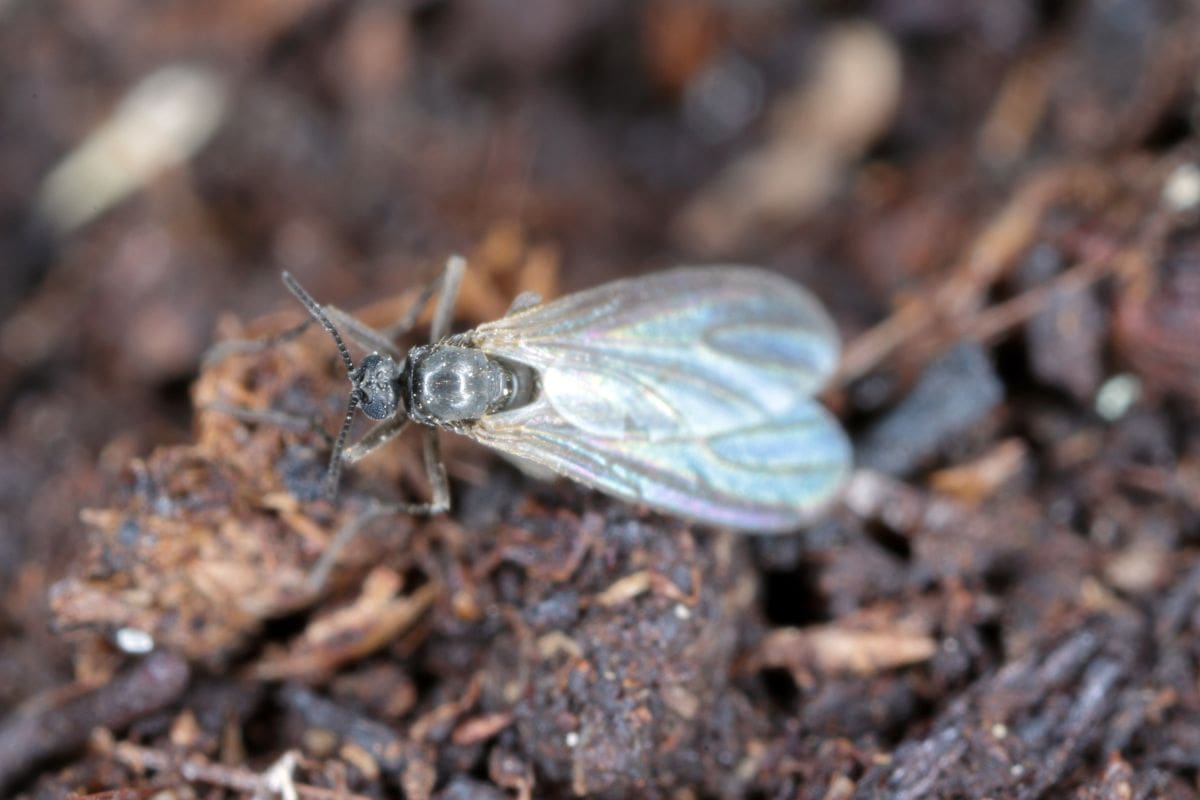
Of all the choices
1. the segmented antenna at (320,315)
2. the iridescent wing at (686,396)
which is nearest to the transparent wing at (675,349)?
the iridescent wing at (686,396)

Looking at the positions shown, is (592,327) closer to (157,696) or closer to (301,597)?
(301,597)

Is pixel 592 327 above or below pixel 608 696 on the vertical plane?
above

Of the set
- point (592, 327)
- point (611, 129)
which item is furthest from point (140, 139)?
point (592, 327)

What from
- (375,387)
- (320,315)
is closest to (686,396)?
(375,387)

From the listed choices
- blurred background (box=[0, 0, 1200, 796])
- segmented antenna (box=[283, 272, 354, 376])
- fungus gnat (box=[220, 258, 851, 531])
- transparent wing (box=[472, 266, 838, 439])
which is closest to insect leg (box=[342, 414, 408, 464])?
fungus gnat (box=[220, 258, 851, 531])

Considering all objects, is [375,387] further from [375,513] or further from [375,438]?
[375,513]

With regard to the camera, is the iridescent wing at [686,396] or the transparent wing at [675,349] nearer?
the iridescent wing at [686,396]

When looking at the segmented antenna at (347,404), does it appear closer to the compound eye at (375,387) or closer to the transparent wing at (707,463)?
the compound eye at (375,387)
